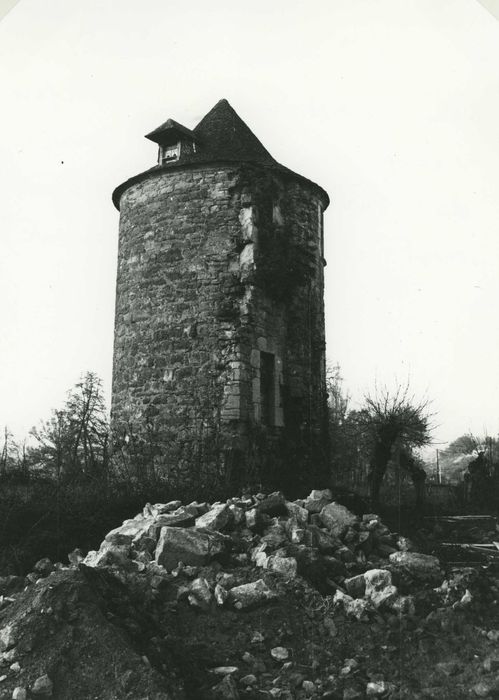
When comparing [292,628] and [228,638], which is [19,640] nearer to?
[228,638]

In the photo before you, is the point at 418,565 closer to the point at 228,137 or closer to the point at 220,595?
the point at 220,595

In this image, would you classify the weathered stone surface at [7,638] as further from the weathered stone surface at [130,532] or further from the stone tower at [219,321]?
the stone tower at [219,321]

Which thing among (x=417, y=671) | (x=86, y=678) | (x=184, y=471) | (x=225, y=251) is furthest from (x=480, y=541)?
(x=86, y=678)

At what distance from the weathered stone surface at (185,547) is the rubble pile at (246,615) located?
0.02 metres

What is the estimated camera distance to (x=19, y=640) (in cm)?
596

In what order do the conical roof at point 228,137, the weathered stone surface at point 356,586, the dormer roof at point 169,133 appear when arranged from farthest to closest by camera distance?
the dormer roof at point 169,133, the conical roof at point 228,137, the weathered stone surface at point 356,586

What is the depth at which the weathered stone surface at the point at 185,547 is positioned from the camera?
7980 mm

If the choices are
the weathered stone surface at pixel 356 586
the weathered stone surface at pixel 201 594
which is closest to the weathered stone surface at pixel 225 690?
the weathered stone surface at pixel 201 594

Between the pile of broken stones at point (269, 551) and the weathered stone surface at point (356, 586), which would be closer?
the pile of broken stones at point (269, 551)

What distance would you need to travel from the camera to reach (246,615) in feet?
23.3

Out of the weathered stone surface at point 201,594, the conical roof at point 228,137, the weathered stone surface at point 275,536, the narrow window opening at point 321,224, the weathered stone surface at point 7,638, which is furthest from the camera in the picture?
the narrow window opening at point 321,224

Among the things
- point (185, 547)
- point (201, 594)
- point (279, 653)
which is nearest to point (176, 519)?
point (185, 547)

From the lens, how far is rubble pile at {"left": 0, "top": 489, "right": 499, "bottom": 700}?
19.0 feet

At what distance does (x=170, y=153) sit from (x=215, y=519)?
Answer: 10.7m
